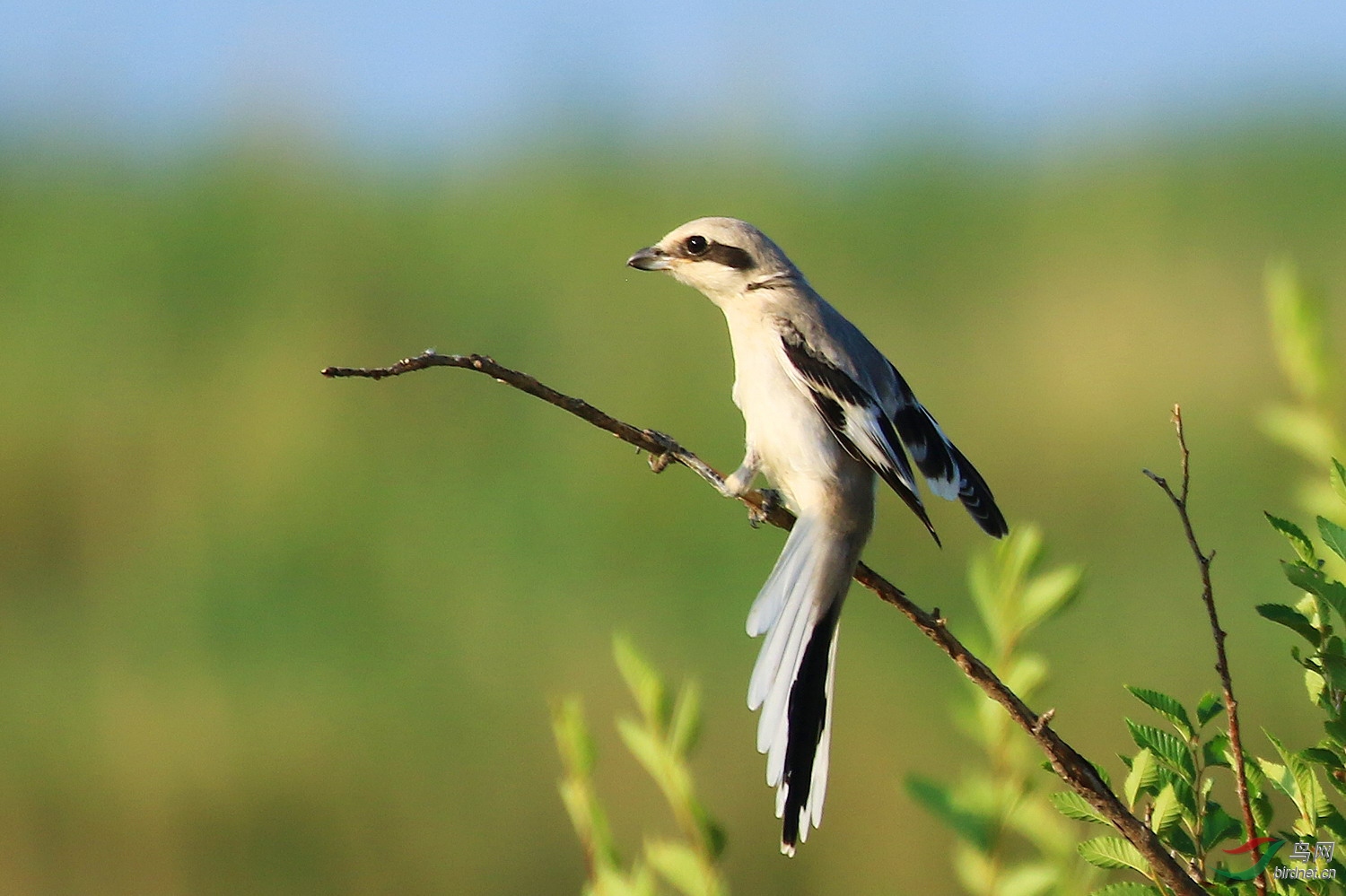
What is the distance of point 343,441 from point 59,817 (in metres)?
2.12

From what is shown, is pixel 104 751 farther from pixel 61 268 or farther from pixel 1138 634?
pixel 1138 634

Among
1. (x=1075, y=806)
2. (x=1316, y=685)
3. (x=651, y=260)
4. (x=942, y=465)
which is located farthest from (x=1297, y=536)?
(x=651, y=260)

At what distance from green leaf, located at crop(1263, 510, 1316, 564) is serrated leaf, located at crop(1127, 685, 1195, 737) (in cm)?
15

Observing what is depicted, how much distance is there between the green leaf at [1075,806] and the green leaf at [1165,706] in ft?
0.28

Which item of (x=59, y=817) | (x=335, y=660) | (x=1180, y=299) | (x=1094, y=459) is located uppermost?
(x=1180, y=299)

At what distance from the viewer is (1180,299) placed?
23.5 feet

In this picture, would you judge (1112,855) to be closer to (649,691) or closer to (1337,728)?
(1337,728)

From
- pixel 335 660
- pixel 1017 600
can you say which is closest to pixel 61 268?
pixel 335 660

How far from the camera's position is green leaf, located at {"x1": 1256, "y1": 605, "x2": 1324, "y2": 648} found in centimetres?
108

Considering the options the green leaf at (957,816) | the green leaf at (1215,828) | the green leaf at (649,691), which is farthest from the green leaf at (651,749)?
the green leaf at (1215,828)

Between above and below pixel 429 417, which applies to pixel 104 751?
below

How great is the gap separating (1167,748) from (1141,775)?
0.04 metres

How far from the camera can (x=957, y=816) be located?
125cm

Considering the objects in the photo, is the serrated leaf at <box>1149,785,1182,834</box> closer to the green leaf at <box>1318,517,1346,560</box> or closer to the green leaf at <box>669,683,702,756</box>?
the green leaf at <box>1318,517,1346,560</box>
